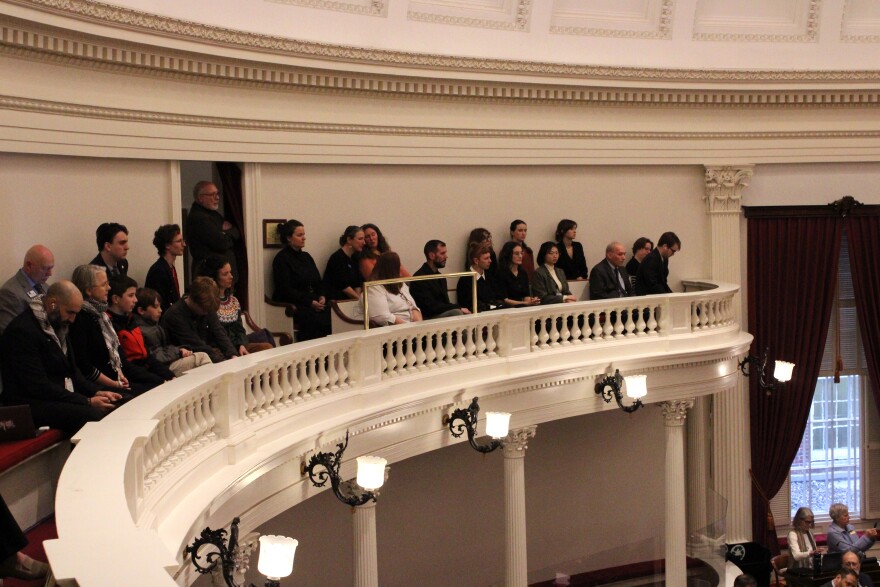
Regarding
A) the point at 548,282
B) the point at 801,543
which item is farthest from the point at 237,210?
the point at 801,543

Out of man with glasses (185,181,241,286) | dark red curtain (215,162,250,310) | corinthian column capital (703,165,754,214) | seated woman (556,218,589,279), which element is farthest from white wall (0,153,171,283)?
corinthian column capital (703,165,754,214)

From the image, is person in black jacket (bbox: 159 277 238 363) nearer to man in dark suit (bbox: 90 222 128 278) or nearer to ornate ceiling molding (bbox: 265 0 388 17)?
man in dark suit (bbox: 90 222 128 278)

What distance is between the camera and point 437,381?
11102 mm

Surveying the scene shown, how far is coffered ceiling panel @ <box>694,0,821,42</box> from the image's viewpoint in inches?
688

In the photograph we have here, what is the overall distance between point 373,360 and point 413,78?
5.73m

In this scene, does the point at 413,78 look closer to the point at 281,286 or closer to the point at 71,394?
the point at 281,286

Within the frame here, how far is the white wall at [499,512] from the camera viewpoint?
1377 cm

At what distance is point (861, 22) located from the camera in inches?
704

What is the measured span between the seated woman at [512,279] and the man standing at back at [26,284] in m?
6.69

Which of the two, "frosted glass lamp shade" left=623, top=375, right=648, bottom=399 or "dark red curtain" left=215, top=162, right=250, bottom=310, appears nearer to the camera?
"frosted glass lamp shade" left=623, top=375, right=648, bottom=399

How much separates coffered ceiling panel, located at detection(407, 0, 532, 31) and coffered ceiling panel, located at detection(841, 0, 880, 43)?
228 inches

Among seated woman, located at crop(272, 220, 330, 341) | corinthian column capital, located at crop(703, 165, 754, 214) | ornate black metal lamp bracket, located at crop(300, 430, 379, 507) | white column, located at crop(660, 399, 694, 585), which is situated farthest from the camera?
corinthian column capital, located at crop(703, 165, 754, 214)

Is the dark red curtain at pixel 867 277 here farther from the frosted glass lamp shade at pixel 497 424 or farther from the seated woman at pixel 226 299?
the seated woman at pixel 226 299

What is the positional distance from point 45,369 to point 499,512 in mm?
10139
